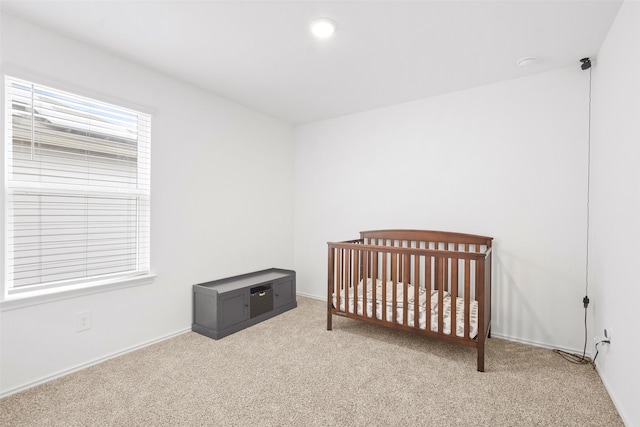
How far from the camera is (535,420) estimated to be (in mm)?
1568

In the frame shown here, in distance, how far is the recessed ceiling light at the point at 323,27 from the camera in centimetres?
184

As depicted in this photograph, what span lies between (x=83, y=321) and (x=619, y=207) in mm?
3418

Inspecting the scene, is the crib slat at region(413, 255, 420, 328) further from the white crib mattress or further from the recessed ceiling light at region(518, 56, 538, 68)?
the recessed ceiling light at region(518, 56, 538, 68)

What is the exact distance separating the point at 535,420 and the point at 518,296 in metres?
1.24

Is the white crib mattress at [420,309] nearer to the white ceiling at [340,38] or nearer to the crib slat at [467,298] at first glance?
the crib slat at [467,298]

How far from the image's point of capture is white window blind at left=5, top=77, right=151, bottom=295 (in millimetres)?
1875

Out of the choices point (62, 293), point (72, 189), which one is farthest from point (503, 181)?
point (62, 293)

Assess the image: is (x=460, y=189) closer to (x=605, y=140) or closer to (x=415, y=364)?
(x=605, y=140)

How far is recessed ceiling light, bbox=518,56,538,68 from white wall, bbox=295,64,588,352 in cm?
25

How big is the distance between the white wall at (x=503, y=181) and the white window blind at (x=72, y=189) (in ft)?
7.17

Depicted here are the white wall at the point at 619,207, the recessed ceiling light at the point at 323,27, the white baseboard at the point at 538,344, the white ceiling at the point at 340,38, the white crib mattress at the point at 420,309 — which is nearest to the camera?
the white wall at the point at 619,207

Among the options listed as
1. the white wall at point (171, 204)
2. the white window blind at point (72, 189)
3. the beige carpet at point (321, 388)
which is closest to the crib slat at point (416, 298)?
the beige carpet at point (321, 388)

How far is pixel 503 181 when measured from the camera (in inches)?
105

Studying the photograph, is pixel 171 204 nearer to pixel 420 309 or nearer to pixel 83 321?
pixel 83 321
